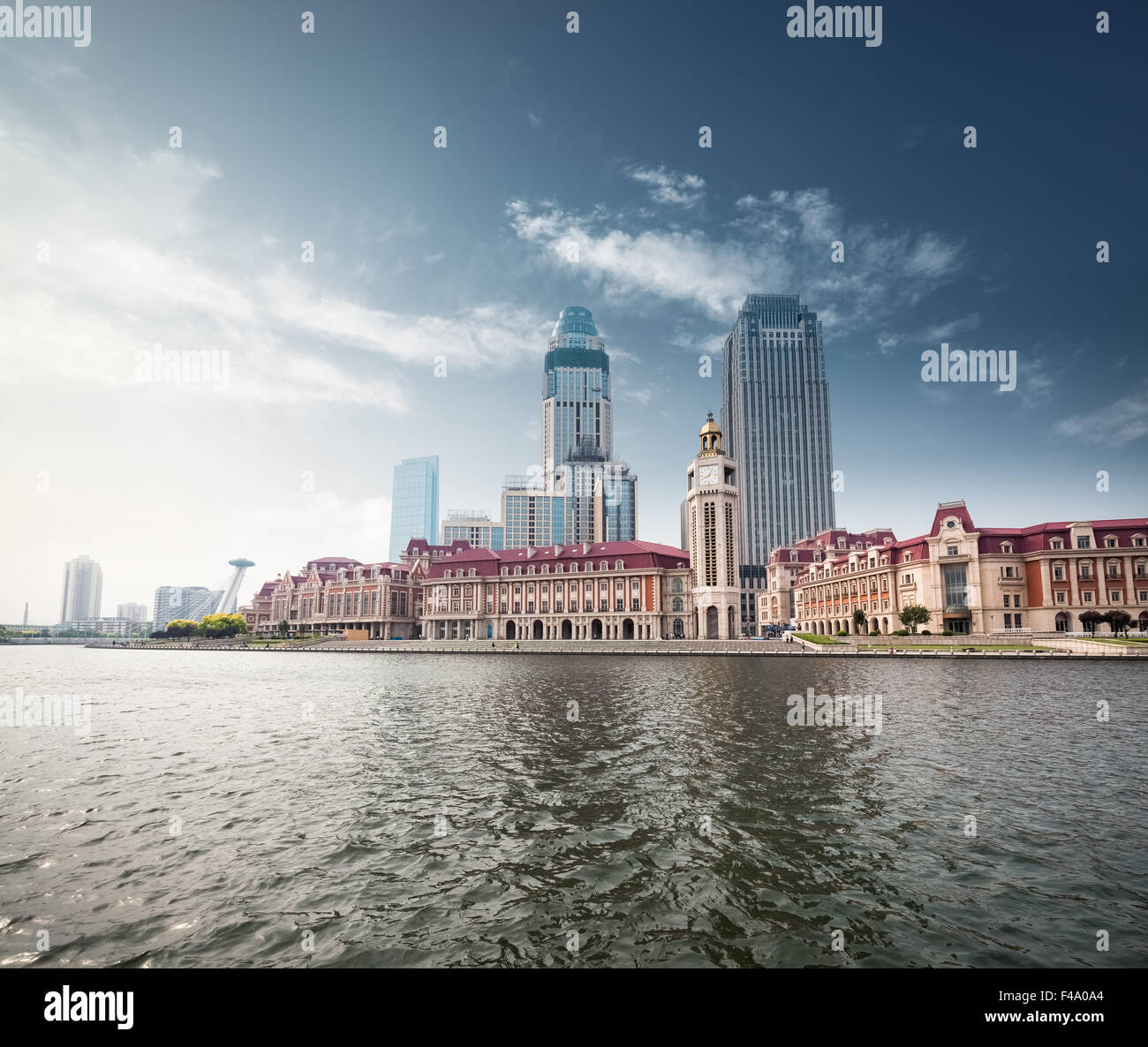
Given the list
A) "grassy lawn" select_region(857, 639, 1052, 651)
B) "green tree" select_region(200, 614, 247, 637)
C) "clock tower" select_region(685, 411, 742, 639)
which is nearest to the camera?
"grassy lawn" select_region(857, 639, 1052, 651)

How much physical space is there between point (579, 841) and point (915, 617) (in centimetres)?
9467

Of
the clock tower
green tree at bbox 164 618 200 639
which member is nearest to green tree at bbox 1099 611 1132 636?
the clock tower

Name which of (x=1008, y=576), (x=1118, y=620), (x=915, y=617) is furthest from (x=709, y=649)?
(x=1118, y=620)

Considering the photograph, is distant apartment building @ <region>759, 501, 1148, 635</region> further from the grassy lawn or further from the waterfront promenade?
the waterfront promenade

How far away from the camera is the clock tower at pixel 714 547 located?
5103 inches

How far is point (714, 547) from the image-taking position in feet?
436

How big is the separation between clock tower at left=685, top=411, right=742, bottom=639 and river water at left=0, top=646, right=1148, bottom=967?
96.6 m

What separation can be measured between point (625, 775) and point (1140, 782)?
1682 cm

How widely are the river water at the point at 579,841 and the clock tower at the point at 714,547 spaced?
96617 millimetres

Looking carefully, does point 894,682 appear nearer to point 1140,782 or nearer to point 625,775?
point 1140,782

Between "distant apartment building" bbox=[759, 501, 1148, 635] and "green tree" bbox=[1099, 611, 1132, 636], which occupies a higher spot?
"distant apartment building" bbox=[759, 501, 1148, 635]

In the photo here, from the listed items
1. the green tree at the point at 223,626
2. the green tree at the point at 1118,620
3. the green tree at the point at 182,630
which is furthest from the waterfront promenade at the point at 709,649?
the green tree at the point at 182,630

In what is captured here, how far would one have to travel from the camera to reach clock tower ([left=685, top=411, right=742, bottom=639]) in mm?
129625
